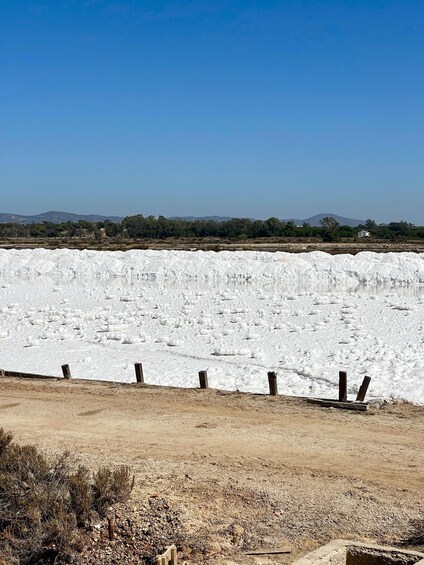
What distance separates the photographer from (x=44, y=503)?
20.8 ft

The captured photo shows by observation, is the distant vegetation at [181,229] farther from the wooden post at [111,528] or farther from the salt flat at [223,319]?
the wooden post at [111,528]

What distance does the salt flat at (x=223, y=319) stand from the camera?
1667cm

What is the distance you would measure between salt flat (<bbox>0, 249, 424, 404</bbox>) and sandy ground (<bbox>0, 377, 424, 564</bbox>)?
303 cm

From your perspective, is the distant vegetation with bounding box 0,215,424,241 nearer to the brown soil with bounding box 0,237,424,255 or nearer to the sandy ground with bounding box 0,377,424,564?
the brown soil with bounding box 0,237,424,255

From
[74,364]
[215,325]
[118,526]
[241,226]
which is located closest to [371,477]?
[118,526]

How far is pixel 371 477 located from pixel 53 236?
95901 mm

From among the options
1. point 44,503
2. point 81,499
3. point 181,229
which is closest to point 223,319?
point 81,499

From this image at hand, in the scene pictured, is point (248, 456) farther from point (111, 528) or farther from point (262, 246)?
point (262, 246)

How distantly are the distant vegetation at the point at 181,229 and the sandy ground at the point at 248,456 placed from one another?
7365 cm

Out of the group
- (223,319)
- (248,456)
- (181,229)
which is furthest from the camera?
(181,229)

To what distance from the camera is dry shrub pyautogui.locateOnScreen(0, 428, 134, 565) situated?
605cm

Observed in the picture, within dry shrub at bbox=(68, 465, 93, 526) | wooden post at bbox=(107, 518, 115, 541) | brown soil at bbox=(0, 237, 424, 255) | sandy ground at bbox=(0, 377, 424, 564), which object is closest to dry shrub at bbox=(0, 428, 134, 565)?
dry shrub at bbox=(68, 465, 93, 526)

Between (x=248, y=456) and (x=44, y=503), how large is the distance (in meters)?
3.10

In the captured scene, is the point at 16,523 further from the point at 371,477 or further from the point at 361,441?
the point at 361,441
